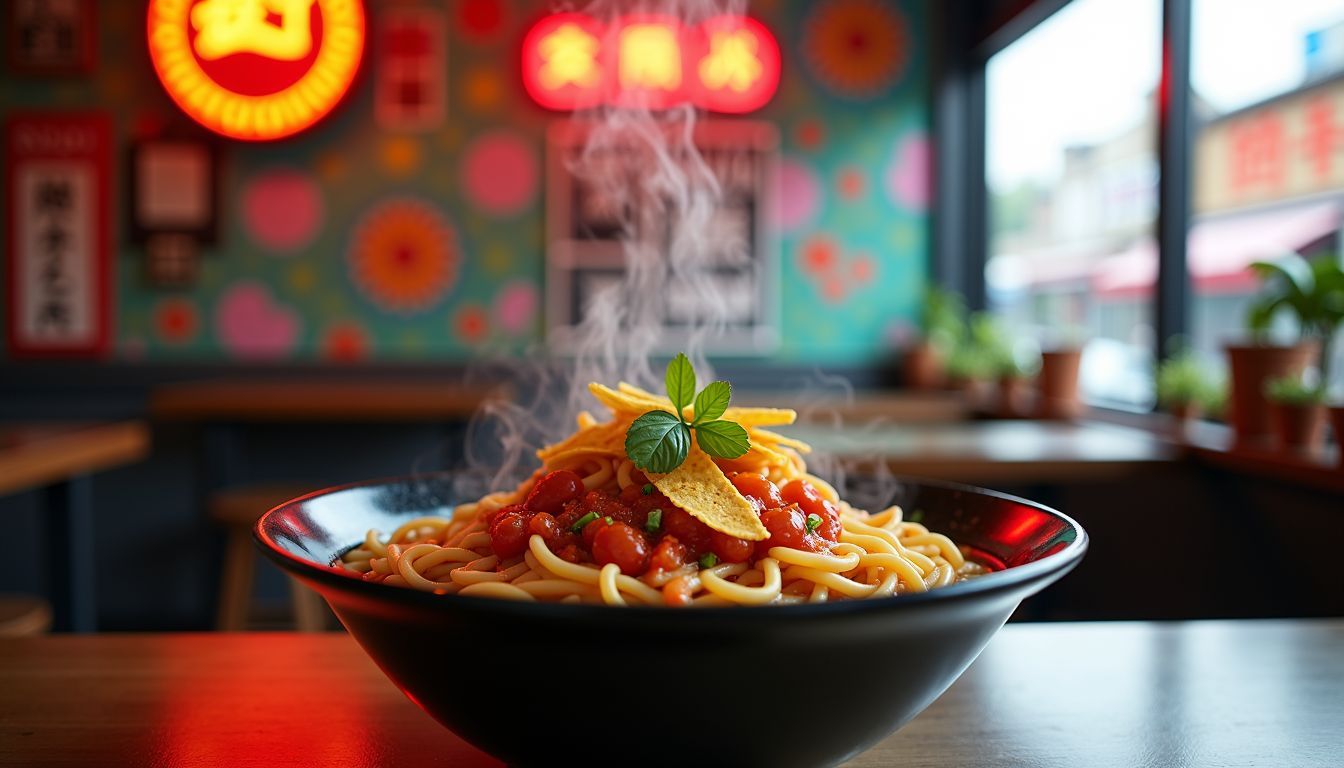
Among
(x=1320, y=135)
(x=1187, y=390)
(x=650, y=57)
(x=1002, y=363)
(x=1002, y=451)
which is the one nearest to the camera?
(x=1320, y=135)

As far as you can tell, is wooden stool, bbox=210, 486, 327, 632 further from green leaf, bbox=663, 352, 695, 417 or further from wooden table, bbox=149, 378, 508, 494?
green leaf, bbox=663, 352, 695, 417

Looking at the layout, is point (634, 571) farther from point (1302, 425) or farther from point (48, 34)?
point (48, 34)

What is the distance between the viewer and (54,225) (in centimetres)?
441

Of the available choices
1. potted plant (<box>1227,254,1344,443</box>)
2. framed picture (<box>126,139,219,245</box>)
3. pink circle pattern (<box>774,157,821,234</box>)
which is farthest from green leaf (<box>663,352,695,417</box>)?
framed picture (<box>126,139,219,245</box>)

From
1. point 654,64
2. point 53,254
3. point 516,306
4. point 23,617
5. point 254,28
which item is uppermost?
point 654,64

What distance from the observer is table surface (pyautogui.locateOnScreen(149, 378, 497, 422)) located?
3.58 m

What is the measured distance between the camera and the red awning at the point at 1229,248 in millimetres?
2549

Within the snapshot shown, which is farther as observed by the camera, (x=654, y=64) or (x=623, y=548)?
(x=654, y=64)

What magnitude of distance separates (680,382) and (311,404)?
3.18 m

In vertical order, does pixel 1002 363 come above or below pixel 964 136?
below

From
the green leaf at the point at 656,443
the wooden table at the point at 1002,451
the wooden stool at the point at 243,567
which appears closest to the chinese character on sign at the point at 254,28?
the wooden stool at the point at 243,567

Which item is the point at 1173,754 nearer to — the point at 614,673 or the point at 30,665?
the point at 614,673

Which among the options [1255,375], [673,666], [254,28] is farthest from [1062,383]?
[673,666]

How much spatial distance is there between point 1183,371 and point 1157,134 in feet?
2.40
